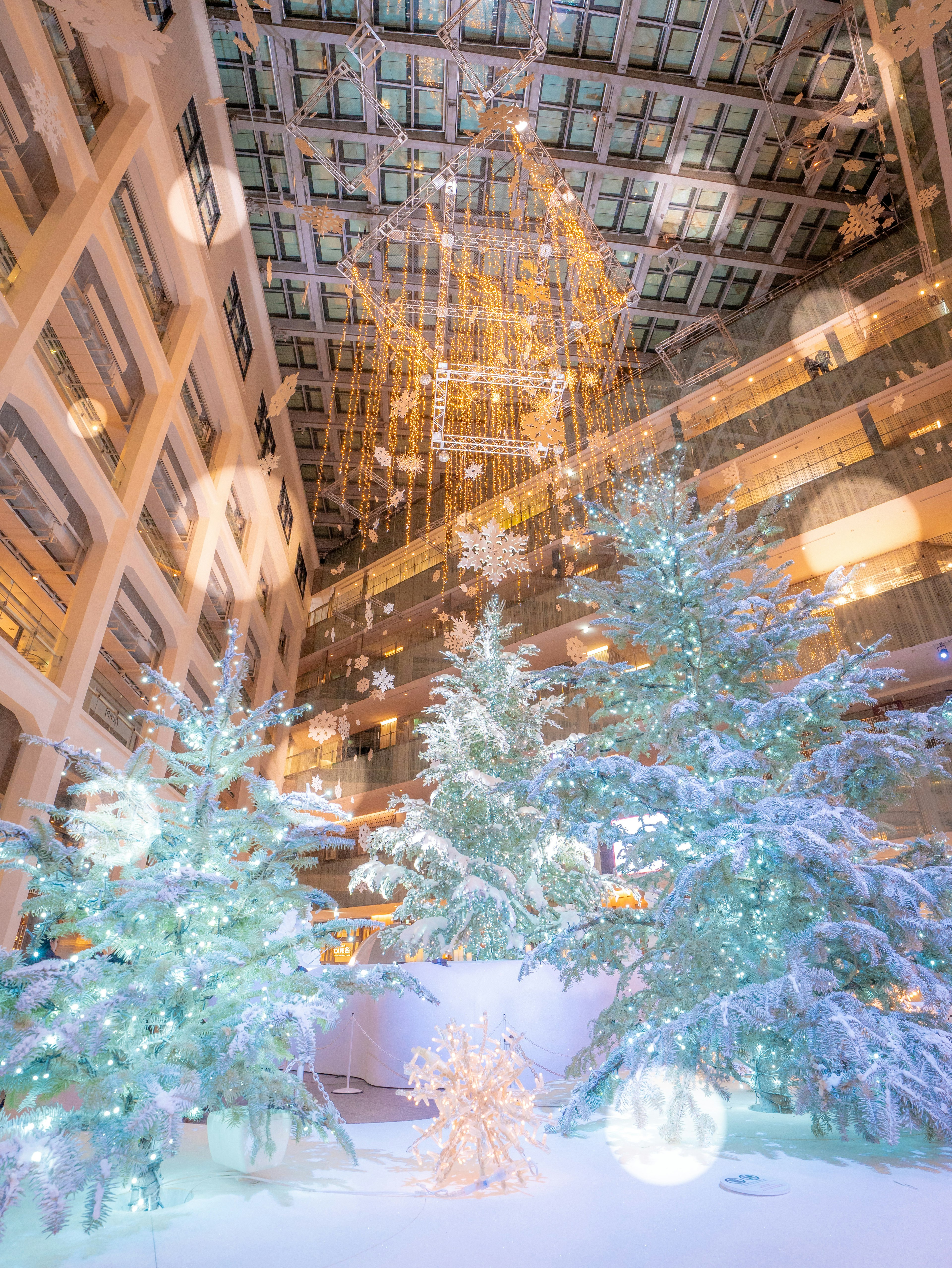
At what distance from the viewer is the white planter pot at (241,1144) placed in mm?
3457

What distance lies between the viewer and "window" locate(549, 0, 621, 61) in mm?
12672

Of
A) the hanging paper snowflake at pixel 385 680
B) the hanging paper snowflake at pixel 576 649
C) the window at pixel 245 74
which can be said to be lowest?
the hanging paper snowflake at pixel 576 649

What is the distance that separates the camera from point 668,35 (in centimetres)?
1290

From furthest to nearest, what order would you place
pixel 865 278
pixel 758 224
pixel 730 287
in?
pixel 730 287 → pixel 758 224 → pixel 865 278

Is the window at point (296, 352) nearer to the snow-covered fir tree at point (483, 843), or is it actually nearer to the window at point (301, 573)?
the window at point (301, 573)

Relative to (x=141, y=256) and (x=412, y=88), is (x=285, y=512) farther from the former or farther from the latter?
(x=412, y=88)

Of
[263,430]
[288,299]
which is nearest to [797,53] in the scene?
[288,299]

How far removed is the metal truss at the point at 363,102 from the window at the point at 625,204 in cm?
466

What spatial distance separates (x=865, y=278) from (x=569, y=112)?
7.71 meters

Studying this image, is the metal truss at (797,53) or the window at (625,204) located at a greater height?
the window at (625,204)

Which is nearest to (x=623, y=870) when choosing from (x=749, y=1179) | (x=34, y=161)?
(x=749, y=1179)

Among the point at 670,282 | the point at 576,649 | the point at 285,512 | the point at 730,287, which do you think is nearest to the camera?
the point at 576,649

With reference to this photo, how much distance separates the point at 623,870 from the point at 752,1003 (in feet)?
5.02

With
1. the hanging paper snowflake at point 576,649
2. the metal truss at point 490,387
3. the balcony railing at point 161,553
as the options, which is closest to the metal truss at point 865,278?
the metal truss at point 490,387
